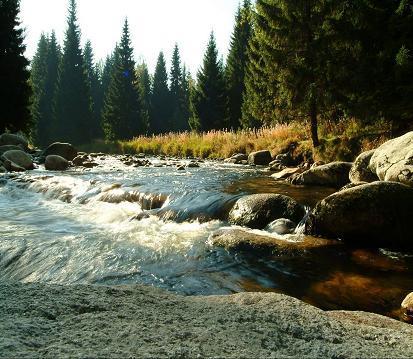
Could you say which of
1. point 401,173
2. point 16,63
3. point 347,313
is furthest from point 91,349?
point 16,63

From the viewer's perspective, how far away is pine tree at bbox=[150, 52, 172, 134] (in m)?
51.7

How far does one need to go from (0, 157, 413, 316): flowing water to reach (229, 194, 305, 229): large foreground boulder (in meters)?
0.33

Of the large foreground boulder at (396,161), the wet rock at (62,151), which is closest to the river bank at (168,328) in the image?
the large foreground boulder at (396,161)

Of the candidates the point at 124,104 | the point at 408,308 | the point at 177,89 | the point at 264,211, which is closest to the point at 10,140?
the point at 264,211

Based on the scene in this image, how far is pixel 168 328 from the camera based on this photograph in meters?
1.34

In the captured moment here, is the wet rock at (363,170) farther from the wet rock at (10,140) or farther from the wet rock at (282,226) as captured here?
the wet rock at (10,140)

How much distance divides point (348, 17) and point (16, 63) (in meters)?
15.5

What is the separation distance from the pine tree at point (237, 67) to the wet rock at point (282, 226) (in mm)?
29125

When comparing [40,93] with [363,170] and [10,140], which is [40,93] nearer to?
[10,140]

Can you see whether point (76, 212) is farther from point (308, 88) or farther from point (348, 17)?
point (348, 17)

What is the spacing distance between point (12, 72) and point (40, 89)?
3229cm

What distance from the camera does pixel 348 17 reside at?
10859 mm

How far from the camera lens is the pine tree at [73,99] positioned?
3922 centimetres

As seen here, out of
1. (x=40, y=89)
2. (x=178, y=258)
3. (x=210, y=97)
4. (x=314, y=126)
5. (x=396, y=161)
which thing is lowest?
(x=178, y=258)
